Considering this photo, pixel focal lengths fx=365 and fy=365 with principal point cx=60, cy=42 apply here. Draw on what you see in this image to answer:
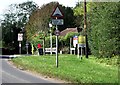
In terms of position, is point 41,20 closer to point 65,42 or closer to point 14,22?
point 65,42

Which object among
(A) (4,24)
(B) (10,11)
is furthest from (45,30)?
(B) (10,11)

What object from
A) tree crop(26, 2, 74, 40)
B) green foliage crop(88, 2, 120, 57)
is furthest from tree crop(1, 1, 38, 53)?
green foliage crop(88, 2, 120, 57)

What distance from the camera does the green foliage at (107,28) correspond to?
25234mm

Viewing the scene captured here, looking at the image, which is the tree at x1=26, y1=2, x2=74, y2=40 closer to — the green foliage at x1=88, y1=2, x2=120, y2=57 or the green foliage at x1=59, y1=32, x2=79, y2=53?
the green foliage at x1=59, y1=32, x2=79, y2=53

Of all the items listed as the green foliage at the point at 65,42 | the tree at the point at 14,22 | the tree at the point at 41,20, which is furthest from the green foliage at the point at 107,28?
the tree at the point at 14,22

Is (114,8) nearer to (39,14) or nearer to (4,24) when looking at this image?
(39,14)

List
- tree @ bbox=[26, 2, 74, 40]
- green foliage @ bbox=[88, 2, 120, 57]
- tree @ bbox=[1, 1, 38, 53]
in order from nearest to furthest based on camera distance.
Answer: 1. green foliage @ bbox=[88, 2, 120, 57]
2. tree @ bbox=[26, 2, 74, 40]
3. tree @ bbox=[1, 1, 38, 53]

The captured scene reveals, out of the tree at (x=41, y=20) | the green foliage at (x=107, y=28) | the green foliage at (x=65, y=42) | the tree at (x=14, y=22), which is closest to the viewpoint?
the green foliage at (x=107, y=28)

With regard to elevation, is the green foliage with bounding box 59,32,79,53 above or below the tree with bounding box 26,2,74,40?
below

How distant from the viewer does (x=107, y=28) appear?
84.7 ft

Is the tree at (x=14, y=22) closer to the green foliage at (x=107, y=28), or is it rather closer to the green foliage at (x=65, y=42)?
the green foliage at (x=65, y=42)

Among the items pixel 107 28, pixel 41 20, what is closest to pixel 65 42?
pixel 41 20

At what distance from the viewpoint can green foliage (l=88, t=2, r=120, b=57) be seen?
82.8ft

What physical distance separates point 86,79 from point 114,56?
1080 cm
